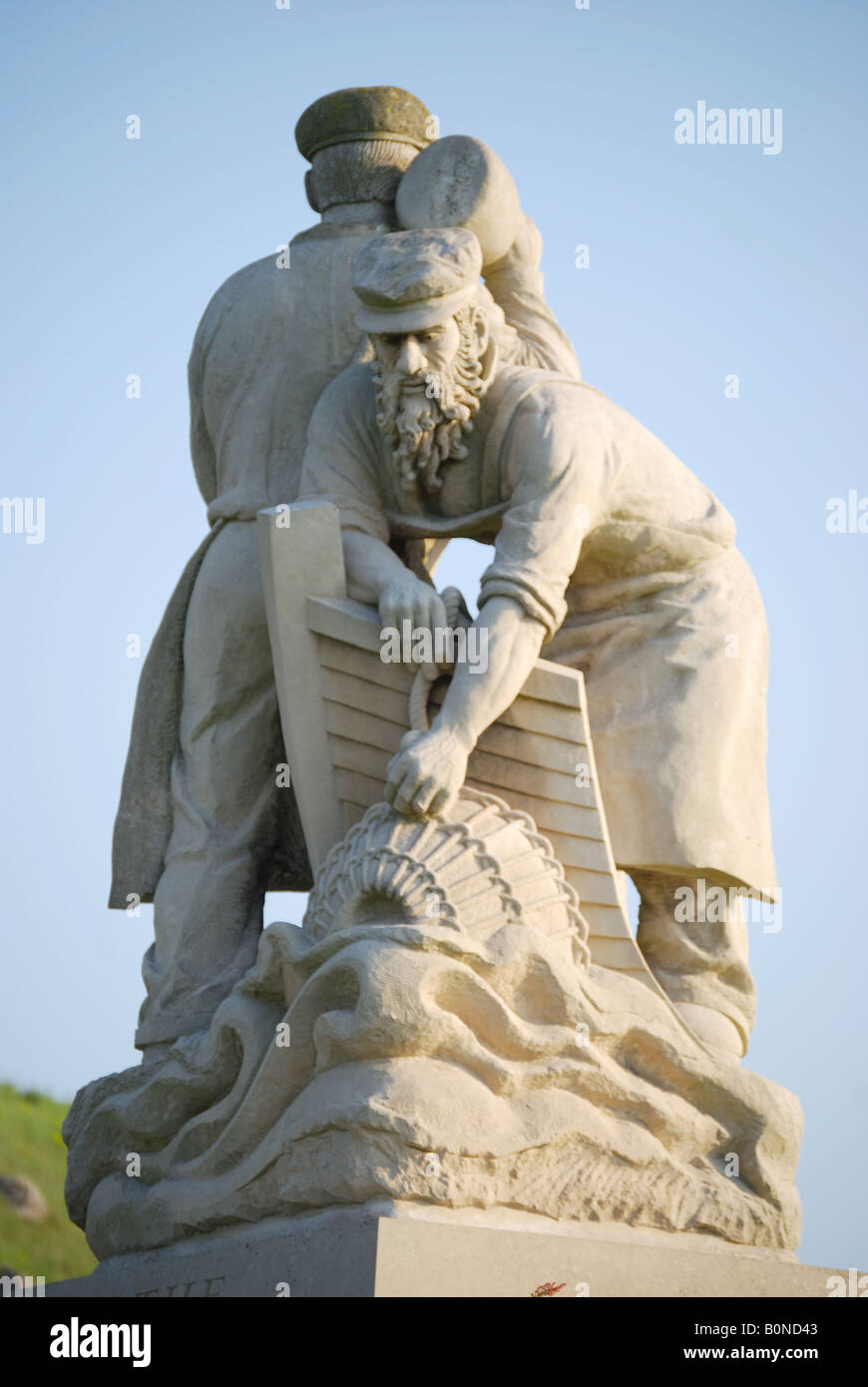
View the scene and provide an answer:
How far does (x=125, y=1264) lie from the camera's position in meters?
6.86

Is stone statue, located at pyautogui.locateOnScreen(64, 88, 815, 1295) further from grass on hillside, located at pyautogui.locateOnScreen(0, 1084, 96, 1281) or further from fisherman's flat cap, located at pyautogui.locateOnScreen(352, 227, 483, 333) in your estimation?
grass on hillside, located at pyautogui.locateOnScreen(0, 1084, 96, 1281)

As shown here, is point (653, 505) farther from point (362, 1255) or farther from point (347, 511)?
point (362, 1255)

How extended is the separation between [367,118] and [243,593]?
179 cm

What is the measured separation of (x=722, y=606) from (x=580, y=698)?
0.77m

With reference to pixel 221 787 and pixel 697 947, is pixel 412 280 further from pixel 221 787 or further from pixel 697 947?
pixel 697 947

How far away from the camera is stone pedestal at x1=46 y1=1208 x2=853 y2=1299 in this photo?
578cm

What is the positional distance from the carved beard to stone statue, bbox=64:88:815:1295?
0.01 m

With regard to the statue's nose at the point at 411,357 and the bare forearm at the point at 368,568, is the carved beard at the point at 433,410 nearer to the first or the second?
the statue's nose at the point at 411,357

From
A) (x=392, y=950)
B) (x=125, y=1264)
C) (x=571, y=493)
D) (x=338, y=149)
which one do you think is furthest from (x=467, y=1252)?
(x=338, y=149)

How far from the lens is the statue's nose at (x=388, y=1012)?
5996 mm

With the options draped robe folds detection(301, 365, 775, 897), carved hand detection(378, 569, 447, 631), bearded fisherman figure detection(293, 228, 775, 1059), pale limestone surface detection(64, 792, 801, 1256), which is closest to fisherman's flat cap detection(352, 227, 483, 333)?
bearded fisherman figure detection(293, 228, 775, 1059)

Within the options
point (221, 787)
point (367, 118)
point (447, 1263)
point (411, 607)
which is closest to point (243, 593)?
point (221, 787)

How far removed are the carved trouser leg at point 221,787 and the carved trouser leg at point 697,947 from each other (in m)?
1.32

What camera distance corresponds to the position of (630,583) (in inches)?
281
